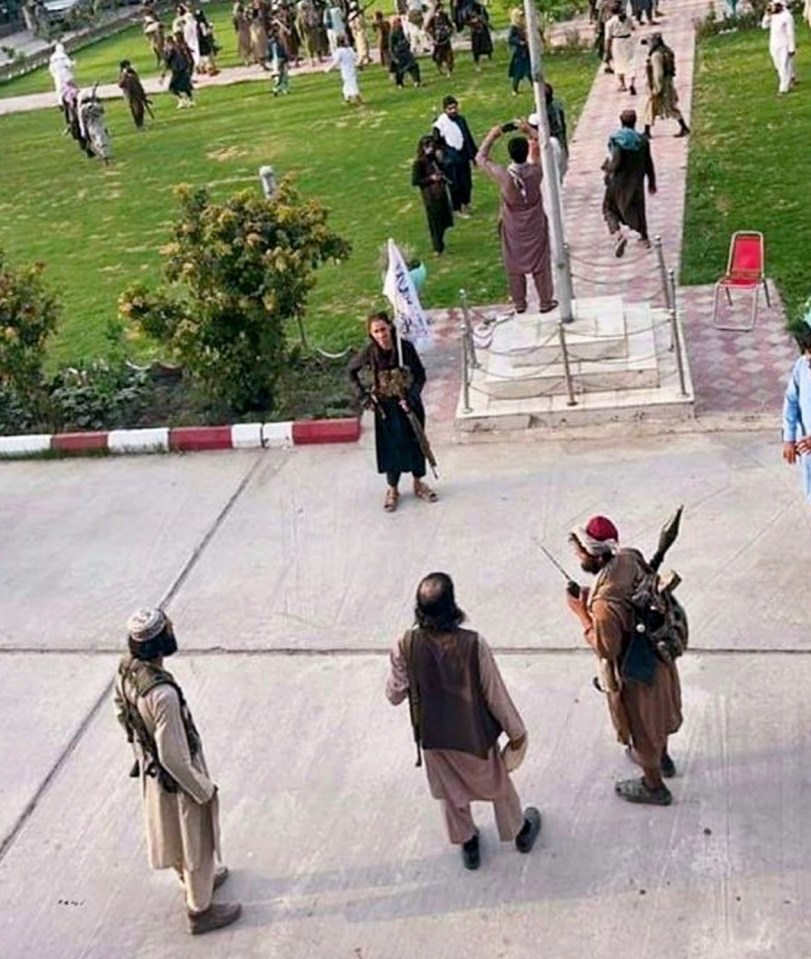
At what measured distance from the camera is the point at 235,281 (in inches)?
378

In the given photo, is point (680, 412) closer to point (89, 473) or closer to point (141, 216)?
point (89, 473)

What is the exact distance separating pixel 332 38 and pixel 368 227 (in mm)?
12310

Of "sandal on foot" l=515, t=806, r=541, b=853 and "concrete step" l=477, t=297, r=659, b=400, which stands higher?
"concrete step" l=477, t=297, r=659, b=400

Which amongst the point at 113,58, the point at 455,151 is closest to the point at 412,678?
the point at 455,151

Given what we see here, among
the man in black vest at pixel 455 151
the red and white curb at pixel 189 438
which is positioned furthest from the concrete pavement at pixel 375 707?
the man in black vest at pixel 455 151

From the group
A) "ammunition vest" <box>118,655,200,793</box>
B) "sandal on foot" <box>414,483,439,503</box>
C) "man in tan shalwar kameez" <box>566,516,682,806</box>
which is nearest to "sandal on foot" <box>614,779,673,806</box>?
"man in tan shalwar kameez" <box>566,516,682,806</box>

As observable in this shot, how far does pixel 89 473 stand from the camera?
982 cm

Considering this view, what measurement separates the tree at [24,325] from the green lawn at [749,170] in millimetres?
5790

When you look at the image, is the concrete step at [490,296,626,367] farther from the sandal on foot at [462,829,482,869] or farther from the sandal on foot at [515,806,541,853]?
the sandal on foot at [462,829,482,869]

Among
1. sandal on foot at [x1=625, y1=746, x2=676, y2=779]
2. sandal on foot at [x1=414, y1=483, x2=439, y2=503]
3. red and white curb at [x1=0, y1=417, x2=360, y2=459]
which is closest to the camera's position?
sandal on foot at [x1=625, y1=746, x2=676, y2=779]

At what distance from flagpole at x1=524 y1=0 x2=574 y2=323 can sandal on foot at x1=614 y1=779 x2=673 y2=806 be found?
4.79 metres

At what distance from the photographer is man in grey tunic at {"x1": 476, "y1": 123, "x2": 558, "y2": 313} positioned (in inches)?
405

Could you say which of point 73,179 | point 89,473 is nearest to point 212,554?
point 89,473

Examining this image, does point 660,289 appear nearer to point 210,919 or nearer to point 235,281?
point 235,281
